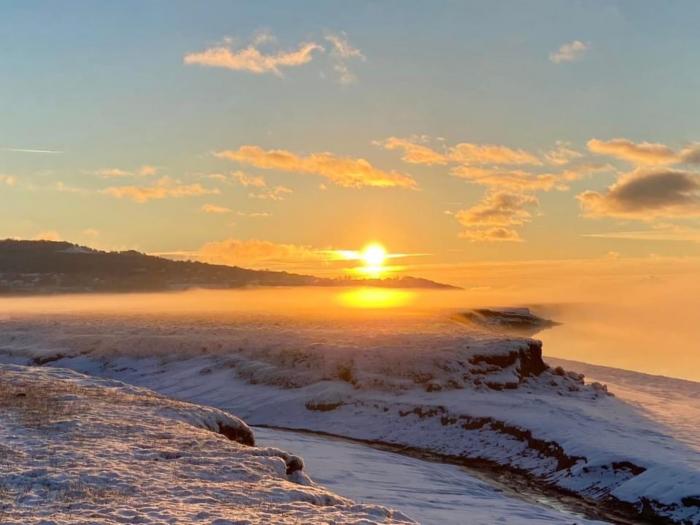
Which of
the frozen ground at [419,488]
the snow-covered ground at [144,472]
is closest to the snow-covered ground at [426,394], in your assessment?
the frozen ground at [419,488]

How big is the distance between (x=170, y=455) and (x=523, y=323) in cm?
12661

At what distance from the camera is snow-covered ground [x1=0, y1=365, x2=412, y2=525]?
13.4 meters

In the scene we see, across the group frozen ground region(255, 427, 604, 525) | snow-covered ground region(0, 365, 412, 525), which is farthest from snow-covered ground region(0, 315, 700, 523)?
snow-covered ground region(0, 365, 412, 525)

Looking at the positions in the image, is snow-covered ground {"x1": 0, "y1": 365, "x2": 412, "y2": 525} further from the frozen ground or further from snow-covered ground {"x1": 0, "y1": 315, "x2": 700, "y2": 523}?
snow-covered ground {"x1": 0, "y1": 315, "x2": 700, "y2": 523}

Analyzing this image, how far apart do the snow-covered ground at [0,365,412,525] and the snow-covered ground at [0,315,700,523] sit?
1469 centimetres

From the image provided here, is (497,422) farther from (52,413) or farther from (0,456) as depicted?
(0,456)

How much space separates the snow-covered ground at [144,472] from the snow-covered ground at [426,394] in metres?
14.7

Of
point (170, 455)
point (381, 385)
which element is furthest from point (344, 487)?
point (381, 385)

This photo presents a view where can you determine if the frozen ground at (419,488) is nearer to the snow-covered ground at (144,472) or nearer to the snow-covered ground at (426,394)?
the snow-covered ground at (426,394)

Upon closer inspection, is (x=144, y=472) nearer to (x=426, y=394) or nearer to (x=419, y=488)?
(x=419, y=488)

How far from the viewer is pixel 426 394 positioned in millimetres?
41531

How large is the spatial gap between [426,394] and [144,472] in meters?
27.3

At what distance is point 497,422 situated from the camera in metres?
35.8

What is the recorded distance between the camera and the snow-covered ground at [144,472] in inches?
528
